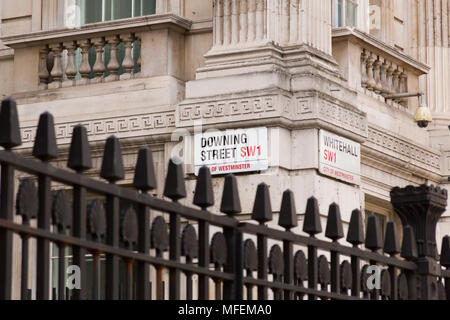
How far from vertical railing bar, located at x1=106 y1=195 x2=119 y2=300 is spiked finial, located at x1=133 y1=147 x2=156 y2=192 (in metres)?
0.20

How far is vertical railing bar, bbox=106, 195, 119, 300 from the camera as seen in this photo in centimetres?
622

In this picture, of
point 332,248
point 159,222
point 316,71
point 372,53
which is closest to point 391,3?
point 372,53

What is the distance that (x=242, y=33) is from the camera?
16281mm

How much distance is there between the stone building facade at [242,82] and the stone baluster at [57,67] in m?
0.01

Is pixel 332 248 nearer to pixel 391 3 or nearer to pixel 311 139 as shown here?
pixel 311 139

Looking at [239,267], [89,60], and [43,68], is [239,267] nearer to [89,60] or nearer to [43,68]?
[89,60]

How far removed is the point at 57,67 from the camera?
18.0 meters

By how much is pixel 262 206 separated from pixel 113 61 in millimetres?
10558

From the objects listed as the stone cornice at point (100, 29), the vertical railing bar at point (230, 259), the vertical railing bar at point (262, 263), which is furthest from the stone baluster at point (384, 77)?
the vertical railing bar at point (230, 259)

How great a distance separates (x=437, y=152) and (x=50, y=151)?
1440cm

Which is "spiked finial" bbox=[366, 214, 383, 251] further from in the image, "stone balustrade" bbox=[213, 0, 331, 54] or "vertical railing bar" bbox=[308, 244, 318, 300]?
"stone balustrade" bbox=[213, 0, 331, 54]

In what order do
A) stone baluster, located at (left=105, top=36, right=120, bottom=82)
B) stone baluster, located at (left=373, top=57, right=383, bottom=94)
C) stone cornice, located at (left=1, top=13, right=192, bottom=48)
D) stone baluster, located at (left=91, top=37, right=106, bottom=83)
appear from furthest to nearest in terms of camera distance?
1. stone baluster, located at (left=373, top=57, right=383, bottom=94)
2. stone baluster, located at (left=91, top=37, right=106, bottom=83)
3. stone baluster, located at (left=105, top=36, right=120, bottom=82)
4. stone cornice, located at (left=1, top=13, right=192, bottom=48)

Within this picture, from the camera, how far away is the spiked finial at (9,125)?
18.5 ft

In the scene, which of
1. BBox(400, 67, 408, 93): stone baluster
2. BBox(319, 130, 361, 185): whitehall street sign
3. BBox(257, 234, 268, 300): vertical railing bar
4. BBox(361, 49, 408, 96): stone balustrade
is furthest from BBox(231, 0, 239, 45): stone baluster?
BBox(257, 234, 268, 300): vertical railing bar
